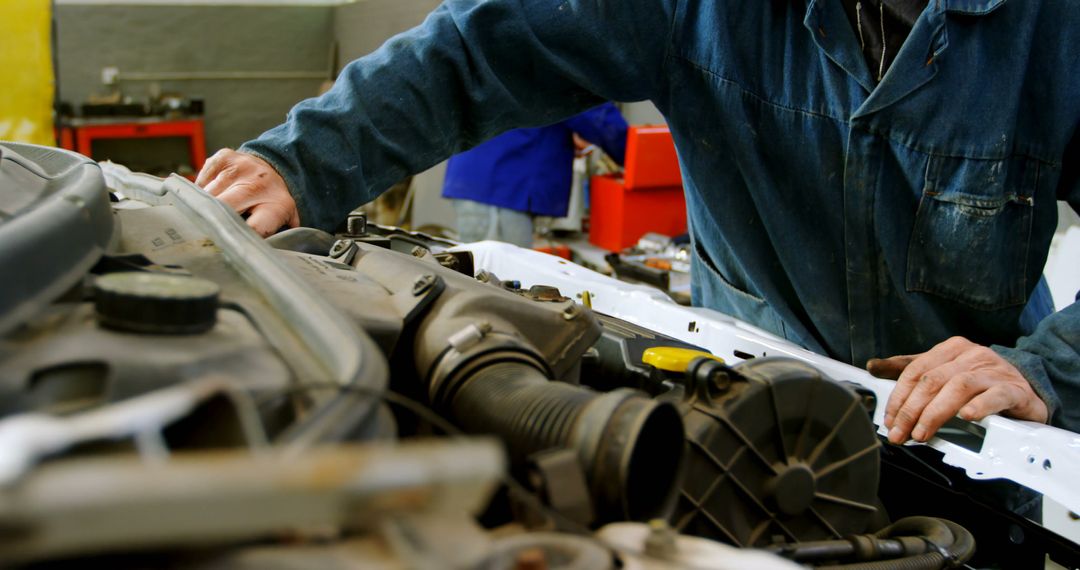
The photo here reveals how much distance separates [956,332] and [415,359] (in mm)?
1131

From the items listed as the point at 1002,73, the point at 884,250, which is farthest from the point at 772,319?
the point at 1002,73

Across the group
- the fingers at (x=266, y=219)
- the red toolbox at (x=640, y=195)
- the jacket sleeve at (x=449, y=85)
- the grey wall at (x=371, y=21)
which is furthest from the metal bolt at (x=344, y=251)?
the grey wall at (x=371, y=21)

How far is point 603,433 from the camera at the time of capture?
0.70m

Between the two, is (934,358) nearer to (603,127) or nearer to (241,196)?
(241,196)

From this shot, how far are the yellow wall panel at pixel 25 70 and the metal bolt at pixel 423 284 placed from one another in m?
4.77

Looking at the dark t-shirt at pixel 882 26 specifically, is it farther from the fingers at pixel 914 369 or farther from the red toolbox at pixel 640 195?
the red toolbox at pixel 640 195

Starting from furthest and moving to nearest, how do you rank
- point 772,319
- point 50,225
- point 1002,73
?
point 772,319, point 1002,73, point 50,225

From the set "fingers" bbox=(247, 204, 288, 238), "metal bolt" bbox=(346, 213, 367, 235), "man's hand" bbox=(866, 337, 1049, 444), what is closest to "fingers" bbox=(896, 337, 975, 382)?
"man's hand" bbox=(866, 337, 1049, 444)

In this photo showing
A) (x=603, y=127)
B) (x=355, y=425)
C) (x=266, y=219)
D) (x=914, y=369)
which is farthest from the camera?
(x=603, y=127)

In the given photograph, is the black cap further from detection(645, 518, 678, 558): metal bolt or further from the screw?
the screw

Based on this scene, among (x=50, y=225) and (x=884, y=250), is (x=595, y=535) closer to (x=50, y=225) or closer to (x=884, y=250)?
(x=50, y=225)

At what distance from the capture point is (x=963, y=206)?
59.9 inches

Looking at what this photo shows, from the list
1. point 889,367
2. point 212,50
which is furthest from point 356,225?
point 212,50

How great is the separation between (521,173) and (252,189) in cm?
322
